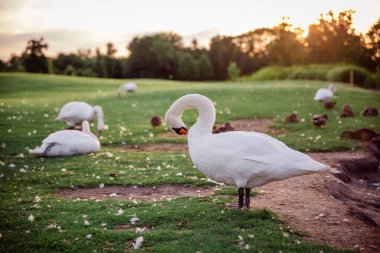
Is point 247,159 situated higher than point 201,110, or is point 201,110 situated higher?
point 201,110

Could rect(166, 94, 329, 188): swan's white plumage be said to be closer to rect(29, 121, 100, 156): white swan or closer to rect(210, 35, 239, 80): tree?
rect(29, 121, 100, 156): white swan

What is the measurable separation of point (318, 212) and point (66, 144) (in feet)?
25.0

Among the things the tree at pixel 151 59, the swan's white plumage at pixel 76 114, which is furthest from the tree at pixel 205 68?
the swan's white plumage at pixel 76 114

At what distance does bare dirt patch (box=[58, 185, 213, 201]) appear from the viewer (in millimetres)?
8086

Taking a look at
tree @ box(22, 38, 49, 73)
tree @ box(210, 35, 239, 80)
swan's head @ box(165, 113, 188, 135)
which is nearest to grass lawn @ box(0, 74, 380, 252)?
swan's head @ box(165, 113, 188, 135)

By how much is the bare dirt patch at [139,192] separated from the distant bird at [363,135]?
747 centimetres

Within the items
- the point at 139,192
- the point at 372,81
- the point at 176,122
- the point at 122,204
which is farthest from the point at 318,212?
the point at 372,81

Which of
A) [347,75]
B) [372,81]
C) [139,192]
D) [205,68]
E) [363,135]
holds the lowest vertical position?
[139,192]

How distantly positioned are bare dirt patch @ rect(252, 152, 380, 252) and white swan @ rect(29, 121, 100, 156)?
5.85 m

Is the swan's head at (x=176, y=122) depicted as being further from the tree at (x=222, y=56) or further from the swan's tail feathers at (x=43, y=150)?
the tree at (x=222, y=56)

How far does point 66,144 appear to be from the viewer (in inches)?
462

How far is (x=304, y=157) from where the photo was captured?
622cm

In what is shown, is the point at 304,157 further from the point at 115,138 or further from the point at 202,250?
the point at 115,138

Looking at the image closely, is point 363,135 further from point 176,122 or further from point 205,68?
point 205,68
